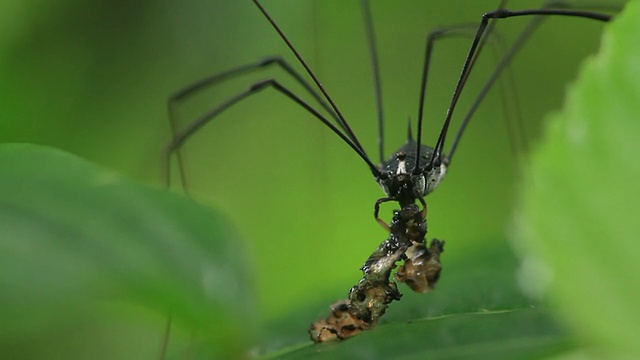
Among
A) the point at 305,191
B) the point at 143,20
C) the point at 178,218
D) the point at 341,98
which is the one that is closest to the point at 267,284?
the point at 305,191

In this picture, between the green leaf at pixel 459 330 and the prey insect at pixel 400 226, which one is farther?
the prey insect at pixel 400 226

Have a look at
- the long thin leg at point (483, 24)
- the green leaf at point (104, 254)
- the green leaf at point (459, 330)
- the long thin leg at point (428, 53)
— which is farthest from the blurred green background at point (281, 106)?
the green leaf at point (104, 254)

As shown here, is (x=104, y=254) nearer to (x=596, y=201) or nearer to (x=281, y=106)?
(x=596, y=201)

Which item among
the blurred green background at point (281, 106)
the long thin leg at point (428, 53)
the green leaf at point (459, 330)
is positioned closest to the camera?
the green leaf at point (459, 330)

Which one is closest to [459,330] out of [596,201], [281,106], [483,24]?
[596,201]

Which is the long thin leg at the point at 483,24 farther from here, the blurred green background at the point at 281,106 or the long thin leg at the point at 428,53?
the blurred green background at the point at 281,106

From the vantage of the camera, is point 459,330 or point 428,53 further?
point 428,53

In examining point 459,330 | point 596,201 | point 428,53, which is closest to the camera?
point 596,201
